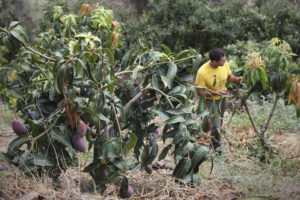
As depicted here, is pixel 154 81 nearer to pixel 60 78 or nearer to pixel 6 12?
pixel 60 78

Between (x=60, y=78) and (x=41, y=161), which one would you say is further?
(x=41, y=161)

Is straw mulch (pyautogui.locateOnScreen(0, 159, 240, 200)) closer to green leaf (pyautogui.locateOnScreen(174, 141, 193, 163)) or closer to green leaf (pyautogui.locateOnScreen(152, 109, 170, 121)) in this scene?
green leaf (pyautogui.locateOnScreen(174, 141, 193, 163))

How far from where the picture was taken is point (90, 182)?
94.7 inches

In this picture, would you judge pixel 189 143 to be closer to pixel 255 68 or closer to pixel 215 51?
pixel 255 68

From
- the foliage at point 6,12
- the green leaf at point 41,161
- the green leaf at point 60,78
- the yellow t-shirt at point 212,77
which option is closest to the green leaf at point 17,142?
the green leaf at point 41,161

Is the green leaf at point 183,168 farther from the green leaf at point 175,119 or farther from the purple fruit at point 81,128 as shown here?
the purple fruit at point 81,128

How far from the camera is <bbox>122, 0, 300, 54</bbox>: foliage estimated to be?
670cm

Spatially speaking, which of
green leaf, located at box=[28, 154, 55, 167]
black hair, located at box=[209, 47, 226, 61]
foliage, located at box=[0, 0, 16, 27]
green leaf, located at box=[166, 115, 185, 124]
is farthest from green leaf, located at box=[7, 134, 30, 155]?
foliage, located at box=[0, 0, 16, 27]

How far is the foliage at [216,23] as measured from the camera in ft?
22.0

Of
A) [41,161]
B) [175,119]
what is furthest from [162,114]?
[41,161]

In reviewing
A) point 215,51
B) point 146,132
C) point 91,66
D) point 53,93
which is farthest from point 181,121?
point 215,51

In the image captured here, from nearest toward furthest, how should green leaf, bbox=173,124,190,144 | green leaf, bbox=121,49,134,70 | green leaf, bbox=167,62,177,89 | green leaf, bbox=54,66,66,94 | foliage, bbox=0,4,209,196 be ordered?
green leaf, bbox=54,66,66,94 < foliage, bbox=0,4,209,196 < green leaf, bbox=173,124,190,144 < green leaf, bbox=167,62,177,89 < green leaf, bbox=121,49,134,70

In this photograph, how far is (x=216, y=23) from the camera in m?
6.86

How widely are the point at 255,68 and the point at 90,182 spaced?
5.93 ft
